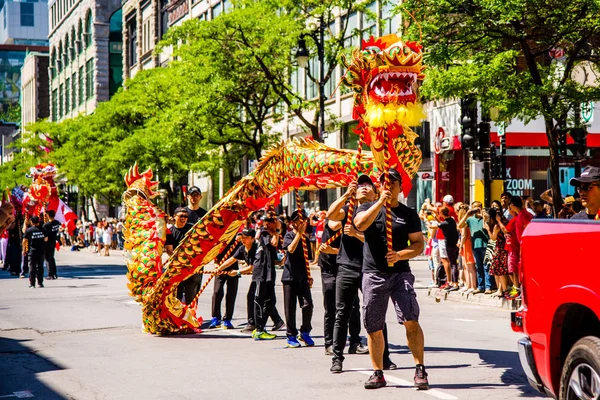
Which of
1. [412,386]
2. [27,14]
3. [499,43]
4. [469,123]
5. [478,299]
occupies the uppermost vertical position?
[27,14]

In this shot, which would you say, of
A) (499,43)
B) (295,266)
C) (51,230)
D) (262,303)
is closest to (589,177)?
(295,266)

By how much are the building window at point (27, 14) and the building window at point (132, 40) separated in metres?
117

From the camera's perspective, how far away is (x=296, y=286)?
38.3ft

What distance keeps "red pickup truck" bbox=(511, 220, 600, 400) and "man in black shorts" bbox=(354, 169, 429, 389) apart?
71.3 inches

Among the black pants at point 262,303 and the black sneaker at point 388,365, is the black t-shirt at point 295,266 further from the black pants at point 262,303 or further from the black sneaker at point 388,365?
the black sneaker at point 388,365

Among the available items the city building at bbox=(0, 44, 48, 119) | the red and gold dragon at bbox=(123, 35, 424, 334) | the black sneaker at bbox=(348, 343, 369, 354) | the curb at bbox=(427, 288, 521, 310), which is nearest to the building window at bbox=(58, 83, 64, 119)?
the city building at bbox=(0, 44, 48, 119)

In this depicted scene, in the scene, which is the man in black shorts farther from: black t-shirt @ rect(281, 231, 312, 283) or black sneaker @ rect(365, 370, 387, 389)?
black t-shirt @ rect(281, 231, 312, 283)

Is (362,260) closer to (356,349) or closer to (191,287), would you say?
(356,349)

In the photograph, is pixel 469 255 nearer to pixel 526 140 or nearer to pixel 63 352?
pixel 63 352

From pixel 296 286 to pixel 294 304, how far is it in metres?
0.25

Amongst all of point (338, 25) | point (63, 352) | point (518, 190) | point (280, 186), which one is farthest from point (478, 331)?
point (338, 25)

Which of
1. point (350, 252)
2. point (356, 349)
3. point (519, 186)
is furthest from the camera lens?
point (519, 186)

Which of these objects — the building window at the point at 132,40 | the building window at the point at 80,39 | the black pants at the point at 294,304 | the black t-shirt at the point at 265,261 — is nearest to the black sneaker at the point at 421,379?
the black pants at the point at 294,304

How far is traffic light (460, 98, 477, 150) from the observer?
766 inches
